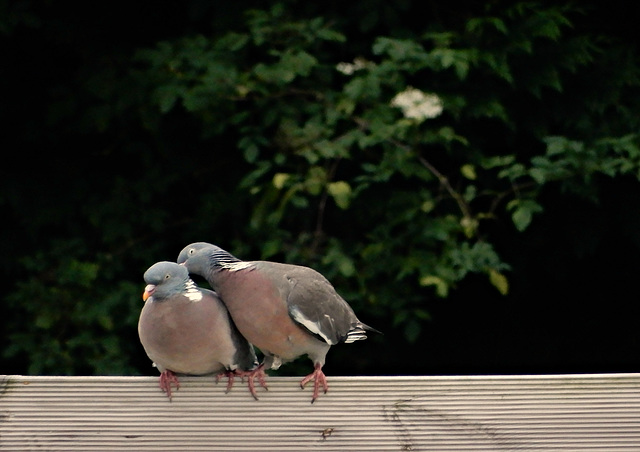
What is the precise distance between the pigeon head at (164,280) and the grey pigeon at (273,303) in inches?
4.2

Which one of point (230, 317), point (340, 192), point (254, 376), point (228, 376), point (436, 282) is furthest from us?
point (340, 192)

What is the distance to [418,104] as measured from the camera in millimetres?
3789

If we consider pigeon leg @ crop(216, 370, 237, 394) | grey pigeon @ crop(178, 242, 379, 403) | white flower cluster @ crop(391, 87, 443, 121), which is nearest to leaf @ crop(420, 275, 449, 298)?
white flower cluster @ crop(391, 87, 443, 121)

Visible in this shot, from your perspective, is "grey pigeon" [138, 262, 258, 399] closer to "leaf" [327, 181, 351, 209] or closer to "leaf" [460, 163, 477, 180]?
"leaf" [327, 181, 351, 209]

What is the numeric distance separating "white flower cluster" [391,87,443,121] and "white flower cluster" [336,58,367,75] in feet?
0.76

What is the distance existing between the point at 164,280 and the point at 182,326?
11 cm

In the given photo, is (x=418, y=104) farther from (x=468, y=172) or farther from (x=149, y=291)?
(x=149, y=291)

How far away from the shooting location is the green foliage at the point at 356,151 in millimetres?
3811

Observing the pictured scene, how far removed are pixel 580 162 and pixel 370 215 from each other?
0.83 m

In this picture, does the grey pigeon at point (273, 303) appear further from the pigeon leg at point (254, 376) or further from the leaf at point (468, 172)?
the leaf at point (468, 172)

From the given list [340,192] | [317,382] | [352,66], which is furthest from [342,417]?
[352,66]

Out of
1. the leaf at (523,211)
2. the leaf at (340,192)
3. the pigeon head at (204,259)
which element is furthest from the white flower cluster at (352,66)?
the pigeon head at (204,259)

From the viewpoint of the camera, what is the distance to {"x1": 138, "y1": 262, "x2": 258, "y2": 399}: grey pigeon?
6.97ft

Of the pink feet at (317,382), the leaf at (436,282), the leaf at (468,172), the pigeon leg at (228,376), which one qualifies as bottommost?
the leaf at (436,282)
